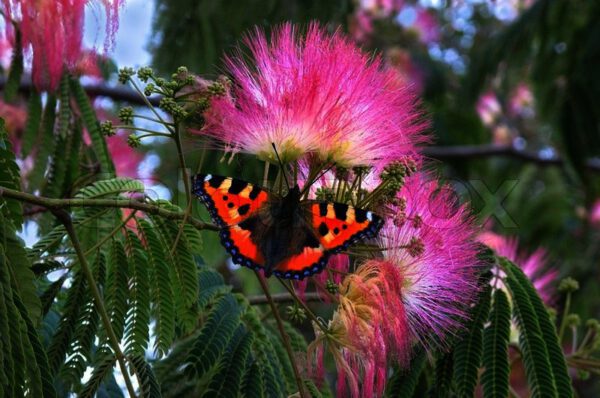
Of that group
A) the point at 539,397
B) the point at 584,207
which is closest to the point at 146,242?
the point at 539,397

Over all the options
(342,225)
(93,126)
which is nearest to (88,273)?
(342,225)

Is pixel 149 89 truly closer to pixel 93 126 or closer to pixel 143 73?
pixel 143 73

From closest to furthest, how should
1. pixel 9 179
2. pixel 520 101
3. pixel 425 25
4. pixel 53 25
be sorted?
pixel 9 179 < pixel 53 25 < pixel 425 25 < pixel 520 101

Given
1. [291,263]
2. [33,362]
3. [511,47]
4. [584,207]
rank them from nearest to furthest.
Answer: [33,362] < [291,263] < [511,47] < [584,207]

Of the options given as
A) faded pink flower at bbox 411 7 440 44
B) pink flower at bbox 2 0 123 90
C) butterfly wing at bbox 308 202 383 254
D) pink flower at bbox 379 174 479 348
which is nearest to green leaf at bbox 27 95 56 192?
pink flower at bbox 2 0 123 90

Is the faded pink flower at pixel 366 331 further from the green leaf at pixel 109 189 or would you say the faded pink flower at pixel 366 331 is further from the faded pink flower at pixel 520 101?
the faded pink flower at pixel 520 101

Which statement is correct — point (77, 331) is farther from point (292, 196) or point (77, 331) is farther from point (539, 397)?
point (539, 397)

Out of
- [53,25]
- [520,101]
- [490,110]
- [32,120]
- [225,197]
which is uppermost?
[520,101]

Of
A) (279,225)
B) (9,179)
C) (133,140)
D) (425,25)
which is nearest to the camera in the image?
(9,179)
